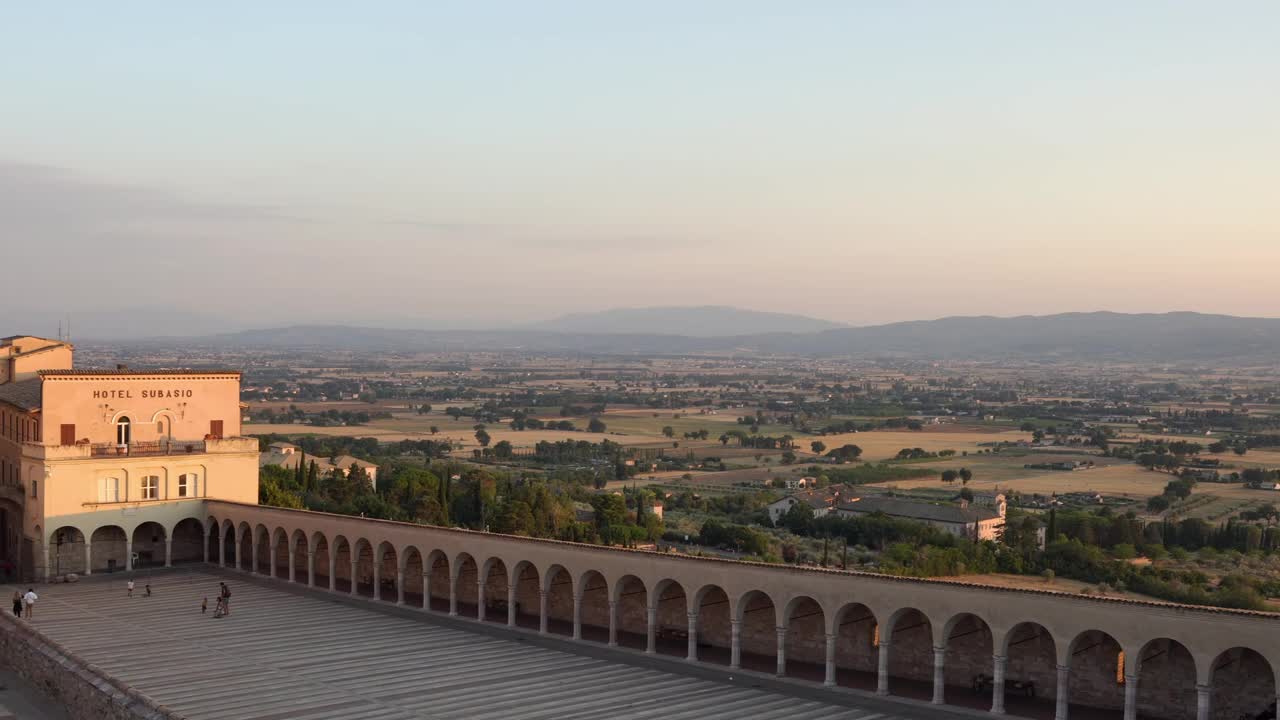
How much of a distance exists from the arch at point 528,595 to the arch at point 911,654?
34.3ft

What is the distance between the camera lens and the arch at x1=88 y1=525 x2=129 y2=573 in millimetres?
42438

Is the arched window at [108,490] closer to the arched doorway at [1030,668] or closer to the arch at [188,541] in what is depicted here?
the arch at [188,541]

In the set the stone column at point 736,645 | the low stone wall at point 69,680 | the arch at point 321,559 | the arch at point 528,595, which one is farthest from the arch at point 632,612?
the low stone wall at point 69,680

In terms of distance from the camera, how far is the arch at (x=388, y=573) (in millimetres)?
37312

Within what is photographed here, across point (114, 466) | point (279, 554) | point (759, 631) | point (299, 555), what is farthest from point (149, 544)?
point (759, 631)

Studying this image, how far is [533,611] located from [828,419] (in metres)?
157

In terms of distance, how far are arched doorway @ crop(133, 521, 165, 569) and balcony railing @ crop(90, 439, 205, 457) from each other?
251 centimetres

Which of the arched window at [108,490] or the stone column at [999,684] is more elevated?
the arched window at [108,490]

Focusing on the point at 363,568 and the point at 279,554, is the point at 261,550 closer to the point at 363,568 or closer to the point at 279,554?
the point at 279,554

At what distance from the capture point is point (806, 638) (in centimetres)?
2878

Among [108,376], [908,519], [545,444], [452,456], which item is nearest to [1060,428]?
[545,444]

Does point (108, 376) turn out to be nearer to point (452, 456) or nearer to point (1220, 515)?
point (1220, 515)

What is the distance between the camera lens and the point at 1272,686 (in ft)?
74.1

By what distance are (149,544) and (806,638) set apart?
25.5 meters
